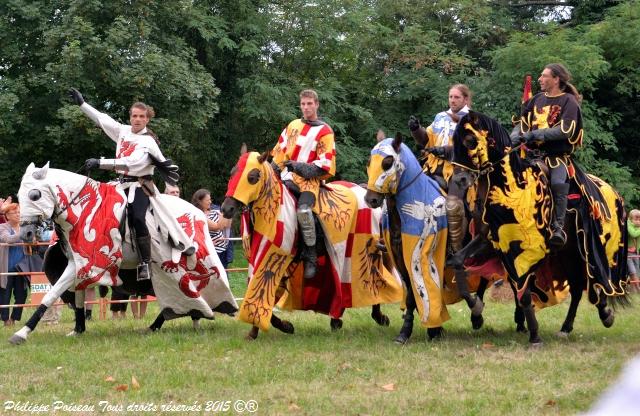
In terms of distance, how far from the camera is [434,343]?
9.21 metres

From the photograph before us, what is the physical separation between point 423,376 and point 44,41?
15617 millimetres

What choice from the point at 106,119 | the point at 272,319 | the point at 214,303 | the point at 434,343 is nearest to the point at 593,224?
the point at 434,343

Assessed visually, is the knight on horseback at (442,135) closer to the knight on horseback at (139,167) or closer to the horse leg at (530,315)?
the horse leg at (530,315)

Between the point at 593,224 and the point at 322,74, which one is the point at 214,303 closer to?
the point at 593,224

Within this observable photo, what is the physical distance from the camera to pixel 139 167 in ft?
33.1

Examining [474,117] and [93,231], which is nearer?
[474,117]

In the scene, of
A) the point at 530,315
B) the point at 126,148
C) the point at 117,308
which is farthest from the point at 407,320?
the point at 117,308

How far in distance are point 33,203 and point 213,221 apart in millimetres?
4270

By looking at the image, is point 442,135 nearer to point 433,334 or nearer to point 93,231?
point 433,334

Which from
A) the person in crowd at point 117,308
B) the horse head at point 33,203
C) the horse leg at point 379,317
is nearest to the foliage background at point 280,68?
the person in crowd at point 117,308

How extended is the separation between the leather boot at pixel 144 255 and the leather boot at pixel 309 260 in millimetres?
1731

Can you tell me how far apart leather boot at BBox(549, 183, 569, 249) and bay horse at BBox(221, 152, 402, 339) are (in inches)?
94.8

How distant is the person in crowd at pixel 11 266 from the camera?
12.6 m

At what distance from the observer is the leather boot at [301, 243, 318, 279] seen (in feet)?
32.5
